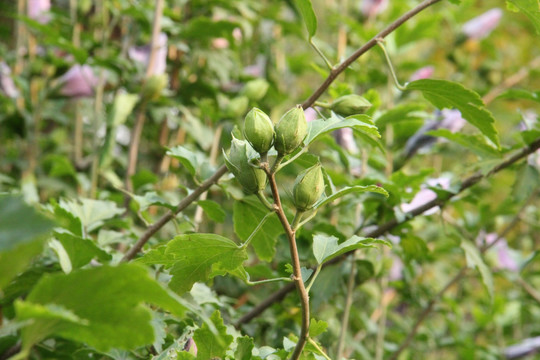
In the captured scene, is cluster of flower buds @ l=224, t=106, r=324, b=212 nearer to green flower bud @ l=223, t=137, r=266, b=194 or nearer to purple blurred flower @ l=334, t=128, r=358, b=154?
green flower bud @ l=223, t=137, r=266, b=194

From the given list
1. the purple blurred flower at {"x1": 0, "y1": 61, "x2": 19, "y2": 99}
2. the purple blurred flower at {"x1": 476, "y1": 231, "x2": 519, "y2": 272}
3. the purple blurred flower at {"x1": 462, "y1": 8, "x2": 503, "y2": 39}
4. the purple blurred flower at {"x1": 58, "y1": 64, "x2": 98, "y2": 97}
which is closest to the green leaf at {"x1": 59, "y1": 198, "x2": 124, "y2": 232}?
the purple blurred flower at {"x1": 58, "y1": 64, "x2": 98, "y2": 97}

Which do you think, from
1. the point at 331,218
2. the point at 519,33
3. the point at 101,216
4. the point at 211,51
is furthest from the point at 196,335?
the point at 519,33

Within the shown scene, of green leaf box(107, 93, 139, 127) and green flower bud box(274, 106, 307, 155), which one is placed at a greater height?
green flower bud box(274, 106, 307, 155)

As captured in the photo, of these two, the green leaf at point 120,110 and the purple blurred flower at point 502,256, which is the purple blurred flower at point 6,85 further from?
the purple blurred flower at point 502,256

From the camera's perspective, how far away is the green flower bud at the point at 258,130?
13.9 inches

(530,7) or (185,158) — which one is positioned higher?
(530,7)

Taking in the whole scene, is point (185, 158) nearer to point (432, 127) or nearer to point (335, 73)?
point (335, 73)

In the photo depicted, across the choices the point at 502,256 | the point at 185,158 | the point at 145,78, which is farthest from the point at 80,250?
the point at 502,256

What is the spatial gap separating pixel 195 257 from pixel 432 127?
0.48 m

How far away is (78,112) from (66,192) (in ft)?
0.63

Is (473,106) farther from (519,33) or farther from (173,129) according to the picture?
(519,33)

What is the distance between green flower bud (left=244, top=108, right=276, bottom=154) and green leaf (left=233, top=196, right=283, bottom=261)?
0.48ft

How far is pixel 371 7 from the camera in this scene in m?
1.15

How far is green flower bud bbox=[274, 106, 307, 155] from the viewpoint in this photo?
1.17 ft
